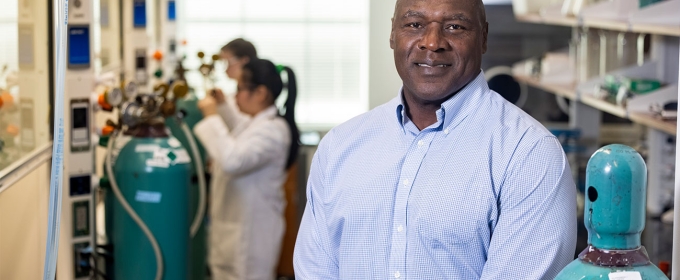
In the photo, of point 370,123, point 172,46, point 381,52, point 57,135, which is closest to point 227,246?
point 381,52

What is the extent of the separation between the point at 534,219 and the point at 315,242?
19.0 inches

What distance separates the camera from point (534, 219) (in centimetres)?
155

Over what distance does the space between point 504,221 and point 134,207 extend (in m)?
2.31

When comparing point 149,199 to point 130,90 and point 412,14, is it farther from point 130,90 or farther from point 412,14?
point 412,14

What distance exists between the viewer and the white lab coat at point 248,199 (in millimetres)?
4371

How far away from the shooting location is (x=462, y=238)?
1.62 metres

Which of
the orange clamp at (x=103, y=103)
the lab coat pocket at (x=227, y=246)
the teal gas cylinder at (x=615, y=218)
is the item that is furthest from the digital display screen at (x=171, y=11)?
the teal gas cylinder at (x=615, y=218)

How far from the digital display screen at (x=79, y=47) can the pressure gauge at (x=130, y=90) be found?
41 cm

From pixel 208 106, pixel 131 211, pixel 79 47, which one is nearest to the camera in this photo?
pixel 79 47

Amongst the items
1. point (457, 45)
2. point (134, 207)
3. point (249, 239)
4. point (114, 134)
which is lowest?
point (249, 239)

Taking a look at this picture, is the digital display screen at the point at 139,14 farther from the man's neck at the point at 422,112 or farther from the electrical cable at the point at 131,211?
the man's neck at the point at 422,112

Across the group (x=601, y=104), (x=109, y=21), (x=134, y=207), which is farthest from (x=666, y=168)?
(x=109, y=21)

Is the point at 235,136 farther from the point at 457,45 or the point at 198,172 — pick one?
the point at 457,45

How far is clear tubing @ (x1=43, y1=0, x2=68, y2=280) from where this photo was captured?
6.02 ft
